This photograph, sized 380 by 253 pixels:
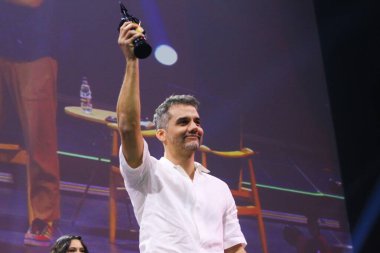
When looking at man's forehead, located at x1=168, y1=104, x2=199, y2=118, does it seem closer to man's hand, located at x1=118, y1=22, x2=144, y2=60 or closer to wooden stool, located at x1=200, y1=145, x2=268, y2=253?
man's hand, located at x1=118, y1=22, x2=144, y2=60

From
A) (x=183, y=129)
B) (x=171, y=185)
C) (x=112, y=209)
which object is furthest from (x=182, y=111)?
(x=112, y=209)

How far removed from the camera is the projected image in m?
3.23

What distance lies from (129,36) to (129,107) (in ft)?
0.65

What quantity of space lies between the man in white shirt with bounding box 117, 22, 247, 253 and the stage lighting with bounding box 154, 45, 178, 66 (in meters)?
2.08

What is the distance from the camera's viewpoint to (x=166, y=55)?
3754 mm

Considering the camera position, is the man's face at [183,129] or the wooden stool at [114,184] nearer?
the man's face at [183,129]

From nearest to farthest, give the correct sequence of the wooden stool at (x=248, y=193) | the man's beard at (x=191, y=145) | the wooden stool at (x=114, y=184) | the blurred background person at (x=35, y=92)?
1. the man's beard at (x=191, y=145)
2. the blurred background person at (x=35, y=92)
3. the wooden stool at (x=114, y=184)
4. the wooden stool at (x=248, y=193)

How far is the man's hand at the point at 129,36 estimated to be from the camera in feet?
4.51

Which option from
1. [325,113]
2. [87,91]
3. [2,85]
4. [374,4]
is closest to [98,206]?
[87,91]

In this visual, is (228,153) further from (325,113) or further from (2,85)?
(2,85)

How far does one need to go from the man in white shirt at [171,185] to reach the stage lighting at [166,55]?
6.82 feet

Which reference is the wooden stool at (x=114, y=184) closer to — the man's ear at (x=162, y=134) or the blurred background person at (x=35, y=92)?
the blurred background person at (x=35, y=92)

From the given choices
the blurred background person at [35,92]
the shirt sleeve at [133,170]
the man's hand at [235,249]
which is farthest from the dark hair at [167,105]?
the blurred background person at [35,92]

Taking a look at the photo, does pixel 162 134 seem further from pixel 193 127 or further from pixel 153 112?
pixel 153 112
